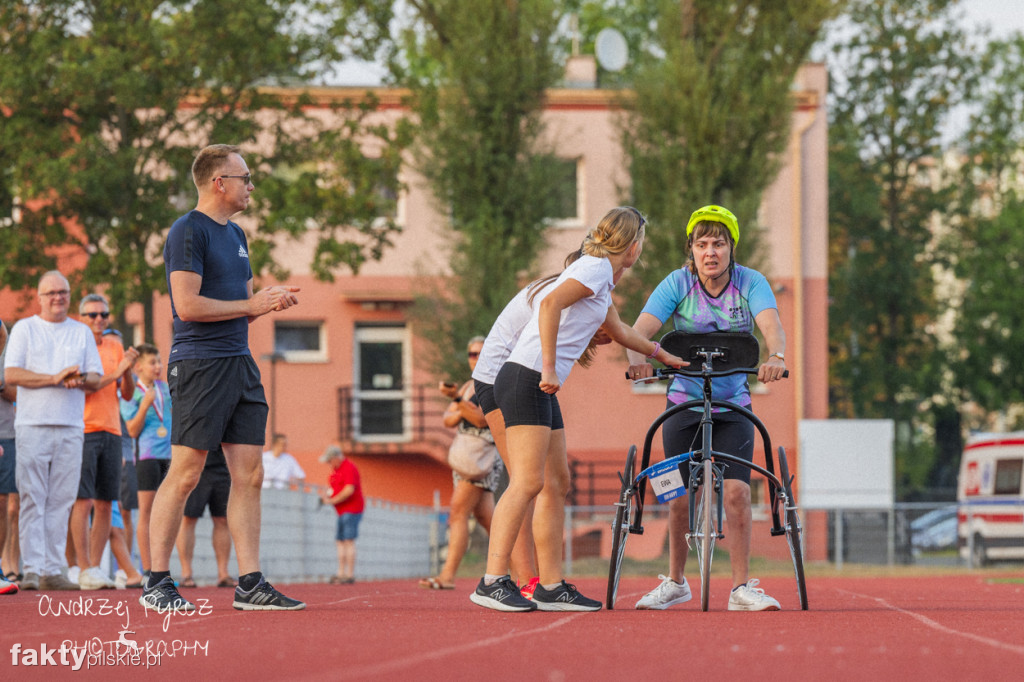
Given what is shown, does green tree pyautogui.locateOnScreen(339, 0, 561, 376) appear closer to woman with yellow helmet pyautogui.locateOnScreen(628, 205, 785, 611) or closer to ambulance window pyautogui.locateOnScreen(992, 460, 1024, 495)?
ambulance window pyautogui.locateOnScreen(992, 460, 1024, 495)

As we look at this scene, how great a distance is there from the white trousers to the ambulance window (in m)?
22.2

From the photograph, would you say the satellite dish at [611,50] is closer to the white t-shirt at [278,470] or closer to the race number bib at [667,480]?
the white t-shirt at [278,470]

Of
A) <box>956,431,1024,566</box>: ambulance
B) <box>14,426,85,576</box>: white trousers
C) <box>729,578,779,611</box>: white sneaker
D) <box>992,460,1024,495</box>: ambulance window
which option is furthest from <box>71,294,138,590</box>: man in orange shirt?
<box>992,460,1024,495</box>: ambulance window

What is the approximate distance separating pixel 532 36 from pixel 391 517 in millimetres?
8898

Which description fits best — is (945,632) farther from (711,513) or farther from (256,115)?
(256,115)

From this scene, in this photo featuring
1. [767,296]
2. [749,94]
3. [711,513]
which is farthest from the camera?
[749,94]

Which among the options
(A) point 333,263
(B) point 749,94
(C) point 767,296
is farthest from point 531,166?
(C) point 767,296

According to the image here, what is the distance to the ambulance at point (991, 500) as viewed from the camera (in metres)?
25.9

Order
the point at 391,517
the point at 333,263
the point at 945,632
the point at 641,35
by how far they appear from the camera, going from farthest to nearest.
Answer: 1. the point at 641,35
2. the point at 391,517
3. the point at 333,263
4. the point at 945,632

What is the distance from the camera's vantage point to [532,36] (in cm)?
2727

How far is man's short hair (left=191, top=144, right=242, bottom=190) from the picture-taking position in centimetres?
751

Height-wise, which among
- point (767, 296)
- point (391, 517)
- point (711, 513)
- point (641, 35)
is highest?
point (641, 35)

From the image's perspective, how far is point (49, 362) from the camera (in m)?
10.5

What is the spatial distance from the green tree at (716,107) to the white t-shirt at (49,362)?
17.3 m
